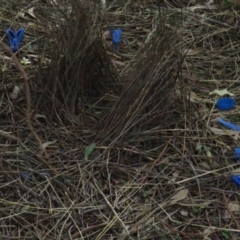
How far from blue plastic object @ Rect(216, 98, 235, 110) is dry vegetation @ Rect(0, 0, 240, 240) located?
0.03m

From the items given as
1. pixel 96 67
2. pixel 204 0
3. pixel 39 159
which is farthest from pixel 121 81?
pixel 204 0

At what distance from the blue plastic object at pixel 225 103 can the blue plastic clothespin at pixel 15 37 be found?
101 cm

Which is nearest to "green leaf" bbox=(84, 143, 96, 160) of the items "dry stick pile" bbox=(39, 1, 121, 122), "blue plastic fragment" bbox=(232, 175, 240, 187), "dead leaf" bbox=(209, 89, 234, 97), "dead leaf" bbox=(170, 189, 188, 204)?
"dry stick pile" bbox=(39, 1, 121, 122)

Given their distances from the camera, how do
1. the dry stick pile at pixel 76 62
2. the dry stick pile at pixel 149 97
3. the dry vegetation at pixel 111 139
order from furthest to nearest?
the dry stick pile at pixel 76 62 → the dry stick pile at pixel 149 97 → the dry vegetation at pixel 111 139

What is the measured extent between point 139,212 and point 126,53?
1.10 metres

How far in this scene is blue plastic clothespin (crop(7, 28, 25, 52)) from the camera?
126 inches

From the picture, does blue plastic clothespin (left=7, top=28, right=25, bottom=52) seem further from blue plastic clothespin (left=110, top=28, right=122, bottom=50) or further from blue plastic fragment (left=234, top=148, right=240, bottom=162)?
blue plastic fragment (left=234, top=148, right=240, bottom=162)

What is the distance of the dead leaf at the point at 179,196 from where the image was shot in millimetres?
2537

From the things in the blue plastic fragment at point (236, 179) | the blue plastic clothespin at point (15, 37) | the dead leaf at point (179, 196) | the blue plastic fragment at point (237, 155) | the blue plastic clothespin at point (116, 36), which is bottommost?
the blue plastic fragment at point (237, 155)

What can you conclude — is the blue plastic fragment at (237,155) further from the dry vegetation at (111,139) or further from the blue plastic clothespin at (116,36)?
the blue plastic clothespin at (116,36)

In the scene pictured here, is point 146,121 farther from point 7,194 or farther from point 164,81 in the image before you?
point 7,194

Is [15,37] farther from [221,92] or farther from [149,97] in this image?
[221,92]

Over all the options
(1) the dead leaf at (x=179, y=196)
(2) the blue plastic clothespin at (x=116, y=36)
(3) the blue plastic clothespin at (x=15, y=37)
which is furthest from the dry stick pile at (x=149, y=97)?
(3) the blue plastic clothespin at (x=15, y=37)

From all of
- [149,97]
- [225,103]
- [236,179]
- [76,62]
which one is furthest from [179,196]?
[76,62]
